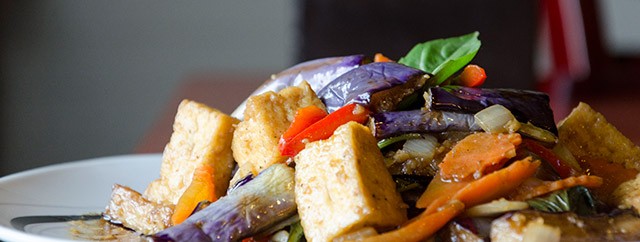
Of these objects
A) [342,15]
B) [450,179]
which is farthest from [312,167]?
[342,15]

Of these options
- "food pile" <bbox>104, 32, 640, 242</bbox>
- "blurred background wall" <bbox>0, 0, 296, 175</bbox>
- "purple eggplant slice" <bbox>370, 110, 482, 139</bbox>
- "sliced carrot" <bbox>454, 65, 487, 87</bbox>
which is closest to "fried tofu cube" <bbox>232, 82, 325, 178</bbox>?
"food pile" <bbox>104, 32, 640, 242</bbox>

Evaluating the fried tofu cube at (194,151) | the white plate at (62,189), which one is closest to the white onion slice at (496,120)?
the fried tofu cube at (194,151)

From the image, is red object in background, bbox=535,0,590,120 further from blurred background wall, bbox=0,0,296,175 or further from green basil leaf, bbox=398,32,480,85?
green basil leaf, bbox=398,32,480,85

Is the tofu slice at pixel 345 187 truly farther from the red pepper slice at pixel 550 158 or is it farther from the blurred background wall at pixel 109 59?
the blurred background wall at pixel 109 59

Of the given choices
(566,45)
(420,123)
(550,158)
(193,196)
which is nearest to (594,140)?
(550,158)

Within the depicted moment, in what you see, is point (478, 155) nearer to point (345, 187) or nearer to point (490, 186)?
point (490, 186)

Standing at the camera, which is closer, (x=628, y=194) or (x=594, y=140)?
(x=628, y=194)

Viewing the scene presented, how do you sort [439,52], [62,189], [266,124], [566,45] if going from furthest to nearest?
[566,45]
[62,189]
[439,52]
[266,124]
